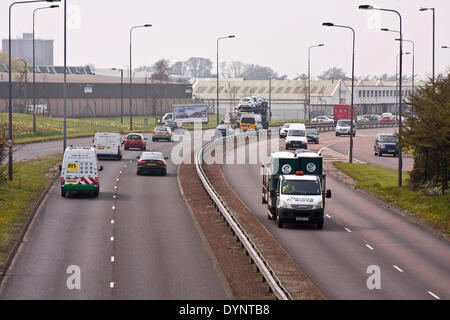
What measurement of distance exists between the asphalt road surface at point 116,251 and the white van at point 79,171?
0.70m

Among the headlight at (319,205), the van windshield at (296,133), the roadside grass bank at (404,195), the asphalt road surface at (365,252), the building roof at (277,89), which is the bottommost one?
the asphalt road surface at (365,252)

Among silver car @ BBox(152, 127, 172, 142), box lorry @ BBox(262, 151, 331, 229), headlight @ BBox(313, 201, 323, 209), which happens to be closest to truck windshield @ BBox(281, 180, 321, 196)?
box lorry @ BBox(262, 151, 331, 229)

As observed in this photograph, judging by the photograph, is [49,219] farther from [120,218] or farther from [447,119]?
[447,119]

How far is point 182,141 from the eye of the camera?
91.2 meters

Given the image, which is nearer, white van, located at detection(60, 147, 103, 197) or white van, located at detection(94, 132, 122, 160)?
white van, located at detection(60, 147, 103, 197)

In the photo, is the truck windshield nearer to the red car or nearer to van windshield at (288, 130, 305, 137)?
the red car

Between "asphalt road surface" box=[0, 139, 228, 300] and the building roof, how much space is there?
129 meters

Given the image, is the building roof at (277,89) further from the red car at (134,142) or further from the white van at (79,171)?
the white van at (79,171)

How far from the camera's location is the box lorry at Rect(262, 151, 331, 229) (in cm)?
3512

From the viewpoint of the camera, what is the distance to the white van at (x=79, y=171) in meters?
43.2

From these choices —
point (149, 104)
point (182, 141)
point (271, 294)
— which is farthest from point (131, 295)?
point (149, 104)

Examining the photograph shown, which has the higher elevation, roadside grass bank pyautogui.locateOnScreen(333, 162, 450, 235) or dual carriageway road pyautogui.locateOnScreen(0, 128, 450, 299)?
roadside grass bank pyautogui.locateOnScreen(333, 162, 450, 235)

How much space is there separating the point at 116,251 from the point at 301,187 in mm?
9340

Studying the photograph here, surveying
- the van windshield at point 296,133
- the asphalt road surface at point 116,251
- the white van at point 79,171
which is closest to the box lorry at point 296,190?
the asphalt road surface at point 116,251
